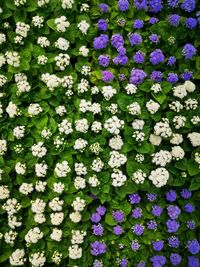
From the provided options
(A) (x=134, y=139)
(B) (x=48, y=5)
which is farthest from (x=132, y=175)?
(B) (x=48, y=5)

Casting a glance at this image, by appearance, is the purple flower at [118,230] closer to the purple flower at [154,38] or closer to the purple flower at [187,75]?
the purple flower at [187,75]

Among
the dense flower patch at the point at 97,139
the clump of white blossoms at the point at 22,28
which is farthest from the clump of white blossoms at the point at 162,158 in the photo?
the clump of white blossoms at the point at 22,28

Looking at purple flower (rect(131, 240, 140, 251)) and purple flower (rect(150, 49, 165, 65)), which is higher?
purple flower (rect(150, 49, 165, 65))

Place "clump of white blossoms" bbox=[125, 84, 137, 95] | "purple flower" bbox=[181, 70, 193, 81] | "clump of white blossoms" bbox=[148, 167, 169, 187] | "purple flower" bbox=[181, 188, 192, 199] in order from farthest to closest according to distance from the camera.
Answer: "purple flower" bbox=[181, 70, 193, 81], "purple flower" bbox=[181, 188, 192, 199], "clump of white blossoms" bbox=[125, 84, 137, 95], "clump of white blossoms" bbox=[148, 167, 169, 187]

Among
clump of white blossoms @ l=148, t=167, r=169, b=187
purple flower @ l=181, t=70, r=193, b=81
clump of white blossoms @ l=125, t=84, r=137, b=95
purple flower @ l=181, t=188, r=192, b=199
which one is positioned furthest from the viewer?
purple flower @ l=181, t=70, r=193, b=81

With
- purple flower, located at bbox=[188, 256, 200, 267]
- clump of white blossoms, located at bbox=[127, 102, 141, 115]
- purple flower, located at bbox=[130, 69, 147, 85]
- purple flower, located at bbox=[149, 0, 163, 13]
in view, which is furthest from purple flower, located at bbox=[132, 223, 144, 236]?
purple flower, located at bbox=[149, 0, 163, 13]

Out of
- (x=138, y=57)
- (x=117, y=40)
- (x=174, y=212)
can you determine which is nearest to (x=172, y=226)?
(x=174, y=212)

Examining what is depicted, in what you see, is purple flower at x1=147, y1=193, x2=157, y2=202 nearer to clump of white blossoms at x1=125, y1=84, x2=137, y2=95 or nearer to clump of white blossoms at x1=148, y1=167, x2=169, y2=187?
clump of white blossoms at x1=148, y1=167, x2=169, y2=187

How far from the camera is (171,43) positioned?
3.81m

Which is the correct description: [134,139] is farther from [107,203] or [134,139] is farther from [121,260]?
[121,260]

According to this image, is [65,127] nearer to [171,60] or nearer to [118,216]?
[118,216]

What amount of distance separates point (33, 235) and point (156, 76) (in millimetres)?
1900

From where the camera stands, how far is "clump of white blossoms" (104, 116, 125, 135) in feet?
11.6

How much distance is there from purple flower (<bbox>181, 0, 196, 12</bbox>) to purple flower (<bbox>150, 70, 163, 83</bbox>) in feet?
2.39
